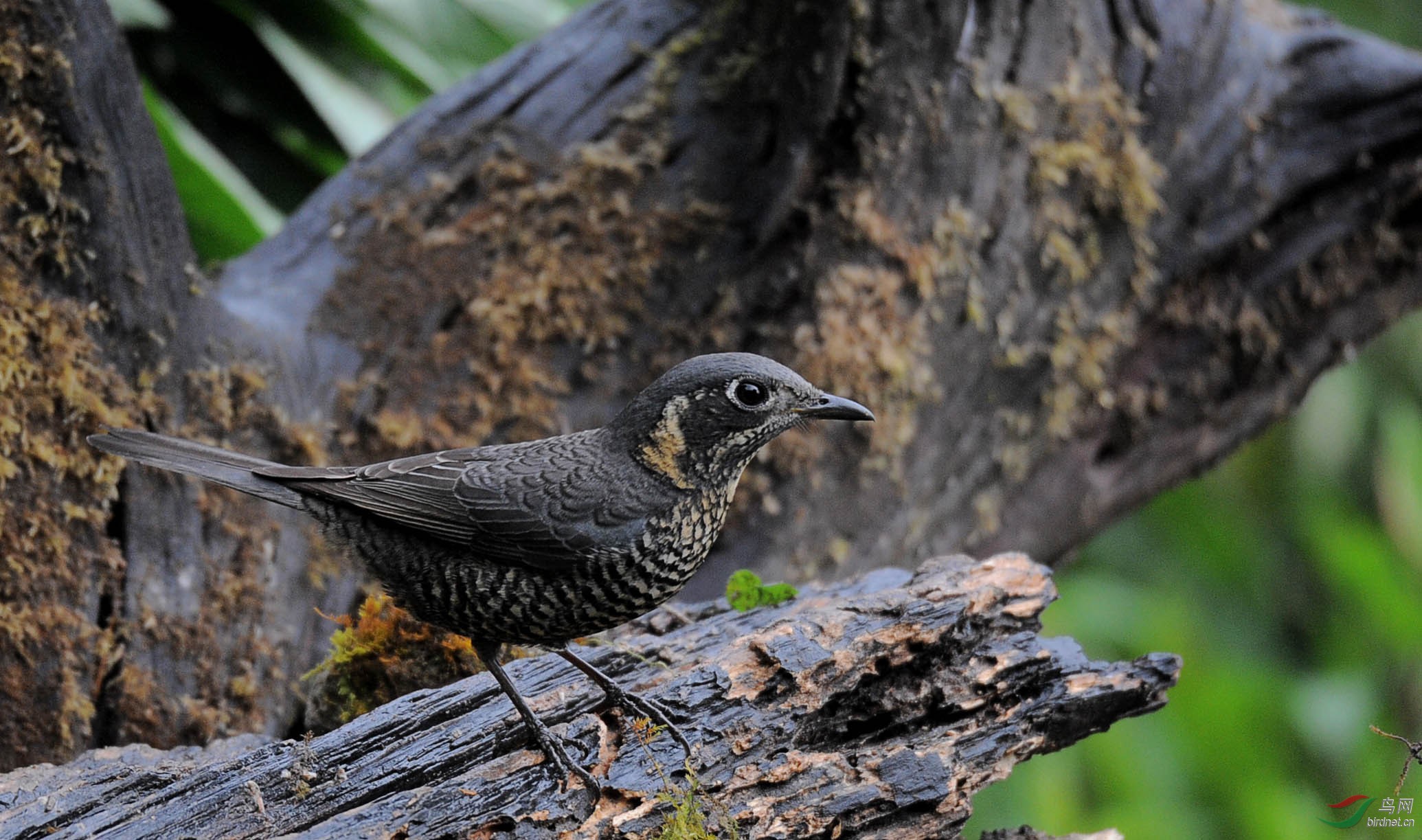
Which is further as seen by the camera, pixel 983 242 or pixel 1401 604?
pixel 1401 604

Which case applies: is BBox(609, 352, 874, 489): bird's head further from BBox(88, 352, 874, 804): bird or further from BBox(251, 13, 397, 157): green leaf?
BBox(251, 13, 397, 157): green leaf

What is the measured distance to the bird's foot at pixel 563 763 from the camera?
284 centimetres

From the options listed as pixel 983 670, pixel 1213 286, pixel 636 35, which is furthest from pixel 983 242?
pixel 983 670

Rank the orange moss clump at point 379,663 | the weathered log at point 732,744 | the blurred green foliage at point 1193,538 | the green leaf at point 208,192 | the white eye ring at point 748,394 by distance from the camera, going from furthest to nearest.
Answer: the blurred green foliage at point 1193,538 < the green leaf at point 208,192 < the orange moss clump at point 379,663 < the white eye ring at point 748,394 < the weathered log at point 732,744

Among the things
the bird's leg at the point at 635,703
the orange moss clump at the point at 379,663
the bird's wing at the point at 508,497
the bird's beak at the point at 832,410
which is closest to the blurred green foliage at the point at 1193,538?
the bird's wing at the point at 508,497

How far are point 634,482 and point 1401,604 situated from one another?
608 centimetres

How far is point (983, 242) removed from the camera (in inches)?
199

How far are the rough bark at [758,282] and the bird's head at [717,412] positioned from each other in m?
1.68

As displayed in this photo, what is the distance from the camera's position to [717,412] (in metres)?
3.17

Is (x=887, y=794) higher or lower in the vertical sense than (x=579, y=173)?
lower

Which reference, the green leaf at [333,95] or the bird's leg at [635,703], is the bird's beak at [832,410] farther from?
the green leaf at [333,95]

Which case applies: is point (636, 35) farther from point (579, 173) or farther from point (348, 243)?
point (348, 243)

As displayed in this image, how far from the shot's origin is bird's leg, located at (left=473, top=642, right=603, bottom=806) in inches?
112

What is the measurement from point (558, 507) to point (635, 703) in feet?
1.84
